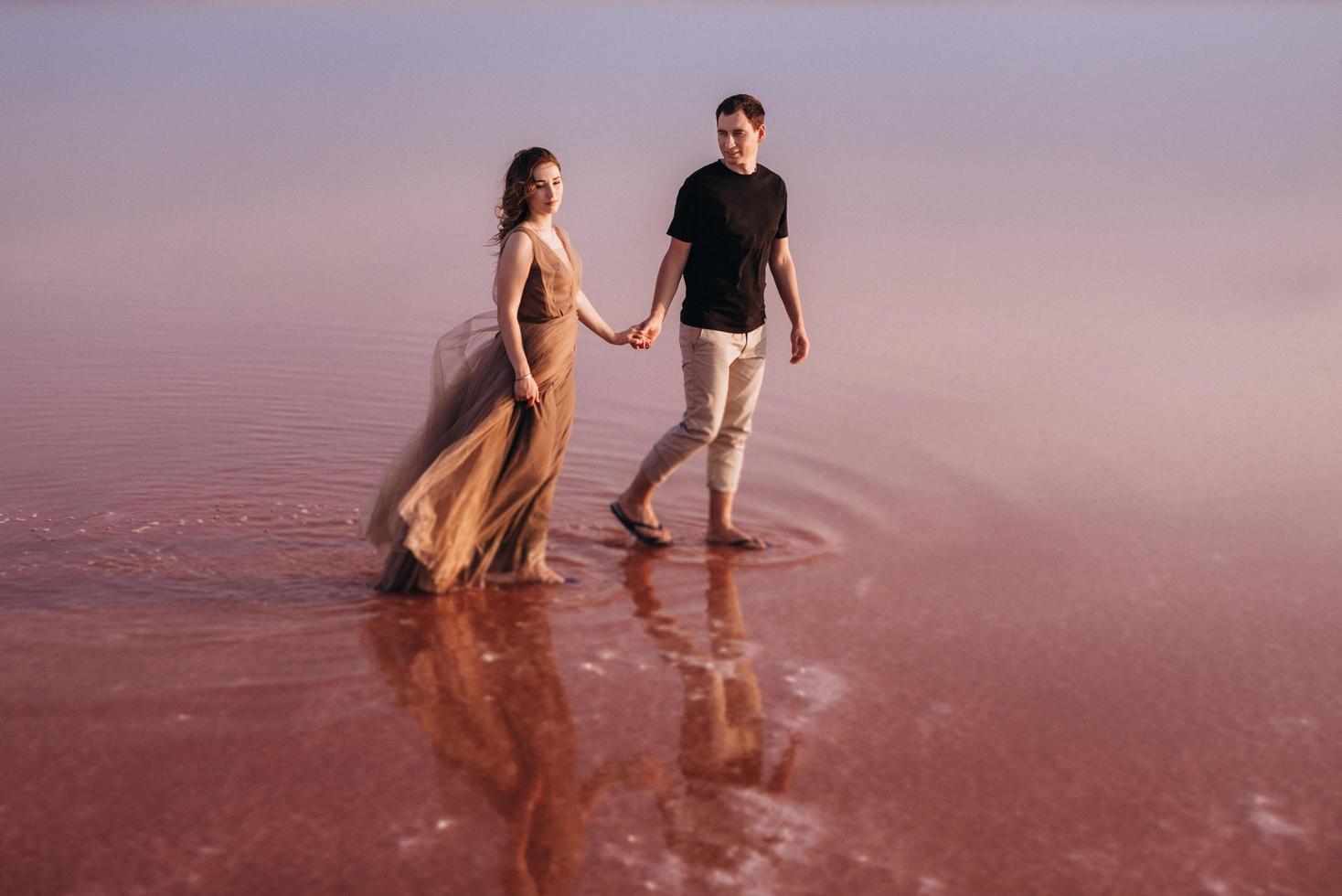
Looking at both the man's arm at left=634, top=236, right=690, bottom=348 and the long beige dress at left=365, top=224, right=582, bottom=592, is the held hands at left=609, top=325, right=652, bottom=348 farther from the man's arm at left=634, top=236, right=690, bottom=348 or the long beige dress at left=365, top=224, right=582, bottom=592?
the long beige dress at left=365, top=224, right=582, bottom=592

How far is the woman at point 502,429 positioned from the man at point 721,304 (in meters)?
0.49

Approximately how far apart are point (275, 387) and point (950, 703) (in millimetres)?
6147

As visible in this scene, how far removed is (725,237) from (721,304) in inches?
11.9

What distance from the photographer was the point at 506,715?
14.7 ft

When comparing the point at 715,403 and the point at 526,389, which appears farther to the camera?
the point at 715,403

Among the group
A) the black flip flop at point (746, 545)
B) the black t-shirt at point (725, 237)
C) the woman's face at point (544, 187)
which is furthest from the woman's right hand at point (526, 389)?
the black flip flop at point (746, 545)

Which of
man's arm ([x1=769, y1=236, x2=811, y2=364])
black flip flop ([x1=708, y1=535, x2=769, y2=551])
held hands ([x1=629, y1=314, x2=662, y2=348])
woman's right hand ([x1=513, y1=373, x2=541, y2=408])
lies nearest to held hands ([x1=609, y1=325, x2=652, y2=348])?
held hands ([x1=629, y1=314, x2=662, y2=348])

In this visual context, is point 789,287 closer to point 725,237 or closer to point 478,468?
point 725,237

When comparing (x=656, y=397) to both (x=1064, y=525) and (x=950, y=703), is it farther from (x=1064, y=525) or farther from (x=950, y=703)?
(x=950, y=703)

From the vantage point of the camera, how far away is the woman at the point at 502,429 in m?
5.48

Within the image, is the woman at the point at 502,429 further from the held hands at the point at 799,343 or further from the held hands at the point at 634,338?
the held hands at the point at 799,343

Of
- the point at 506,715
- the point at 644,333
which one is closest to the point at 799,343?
the point at 644,333

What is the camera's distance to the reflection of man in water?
144 inches

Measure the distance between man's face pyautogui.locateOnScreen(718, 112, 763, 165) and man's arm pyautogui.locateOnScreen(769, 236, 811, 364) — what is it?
1.64 feet
